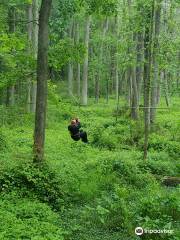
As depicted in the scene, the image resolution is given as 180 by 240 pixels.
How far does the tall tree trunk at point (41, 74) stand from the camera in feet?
39.5

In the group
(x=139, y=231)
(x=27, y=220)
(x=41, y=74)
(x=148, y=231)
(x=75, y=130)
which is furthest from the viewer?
(x=75, y=130)

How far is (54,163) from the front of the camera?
1541 cm

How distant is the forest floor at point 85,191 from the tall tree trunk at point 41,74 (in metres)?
0.43

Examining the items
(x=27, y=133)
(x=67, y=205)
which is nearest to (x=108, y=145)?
(x=27, y=133)

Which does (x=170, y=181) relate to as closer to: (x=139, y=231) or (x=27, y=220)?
(x=139, y=231)

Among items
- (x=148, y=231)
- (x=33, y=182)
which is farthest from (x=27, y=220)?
(x=148, y=231)

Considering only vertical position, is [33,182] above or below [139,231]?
above

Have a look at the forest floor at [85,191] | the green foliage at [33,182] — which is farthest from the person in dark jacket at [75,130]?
the green foliage at [33,182]

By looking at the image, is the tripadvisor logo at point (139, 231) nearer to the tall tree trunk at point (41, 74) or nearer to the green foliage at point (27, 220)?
the green foliage at point (27, 220)

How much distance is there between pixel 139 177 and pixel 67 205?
3.50 metres

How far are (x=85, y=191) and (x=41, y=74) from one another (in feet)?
12.2

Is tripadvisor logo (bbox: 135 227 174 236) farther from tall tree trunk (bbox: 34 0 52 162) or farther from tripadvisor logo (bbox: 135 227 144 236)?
tall tree trunk (bbox: 34 0 52 162)

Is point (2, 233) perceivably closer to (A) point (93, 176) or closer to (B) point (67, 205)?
(B) point (67, 205)

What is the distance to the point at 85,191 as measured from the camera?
12891 millimetres
